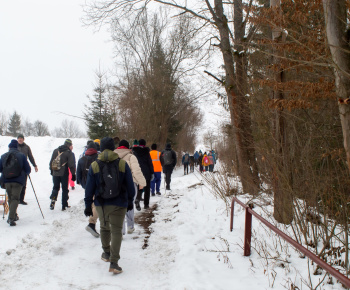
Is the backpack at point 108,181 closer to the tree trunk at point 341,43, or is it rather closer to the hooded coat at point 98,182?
the hooded coat at point 98,182

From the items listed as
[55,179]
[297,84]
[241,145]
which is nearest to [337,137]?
[297,84]

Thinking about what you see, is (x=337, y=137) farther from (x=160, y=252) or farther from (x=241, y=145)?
(x=160, y=252)

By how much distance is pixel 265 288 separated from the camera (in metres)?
3.51

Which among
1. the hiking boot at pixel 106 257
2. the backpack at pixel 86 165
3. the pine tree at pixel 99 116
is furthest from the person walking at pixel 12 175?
the pine tree at pixel 99 116

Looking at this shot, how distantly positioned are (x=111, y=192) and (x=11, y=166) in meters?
3.57

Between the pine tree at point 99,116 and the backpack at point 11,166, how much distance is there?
1623 cm

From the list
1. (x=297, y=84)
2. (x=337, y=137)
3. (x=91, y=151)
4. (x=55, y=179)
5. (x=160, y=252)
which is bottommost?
(x=160, y=252)

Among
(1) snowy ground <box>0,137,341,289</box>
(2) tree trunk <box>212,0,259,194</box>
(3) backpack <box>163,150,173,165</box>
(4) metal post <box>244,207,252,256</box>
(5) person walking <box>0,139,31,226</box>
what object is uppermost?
(2) tree trunk <box>212,0,259,194</box>

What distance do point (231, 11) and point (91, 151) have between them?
6.39m

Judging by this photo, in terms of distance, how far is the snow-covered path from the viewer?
3793 mm

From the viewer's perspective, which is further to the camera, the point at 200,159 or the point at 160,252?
the point at 200,159

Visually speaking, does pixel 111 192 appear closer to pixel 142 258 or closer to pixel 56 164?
pixel 142 258

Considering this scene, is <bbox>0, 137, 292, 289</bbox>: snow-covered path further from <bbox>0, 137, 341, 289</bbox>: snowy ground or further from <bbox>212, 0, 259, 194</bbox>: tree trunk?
<bbox>212, 0, 259, 194</bbox>: tree trunk

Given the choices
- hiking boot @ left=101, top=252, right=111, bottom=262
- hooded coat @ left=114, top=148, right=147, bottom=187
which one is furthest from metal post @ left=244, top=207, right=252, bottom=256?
hooded coat @ left=114, top=148, right=147, bottom=187
